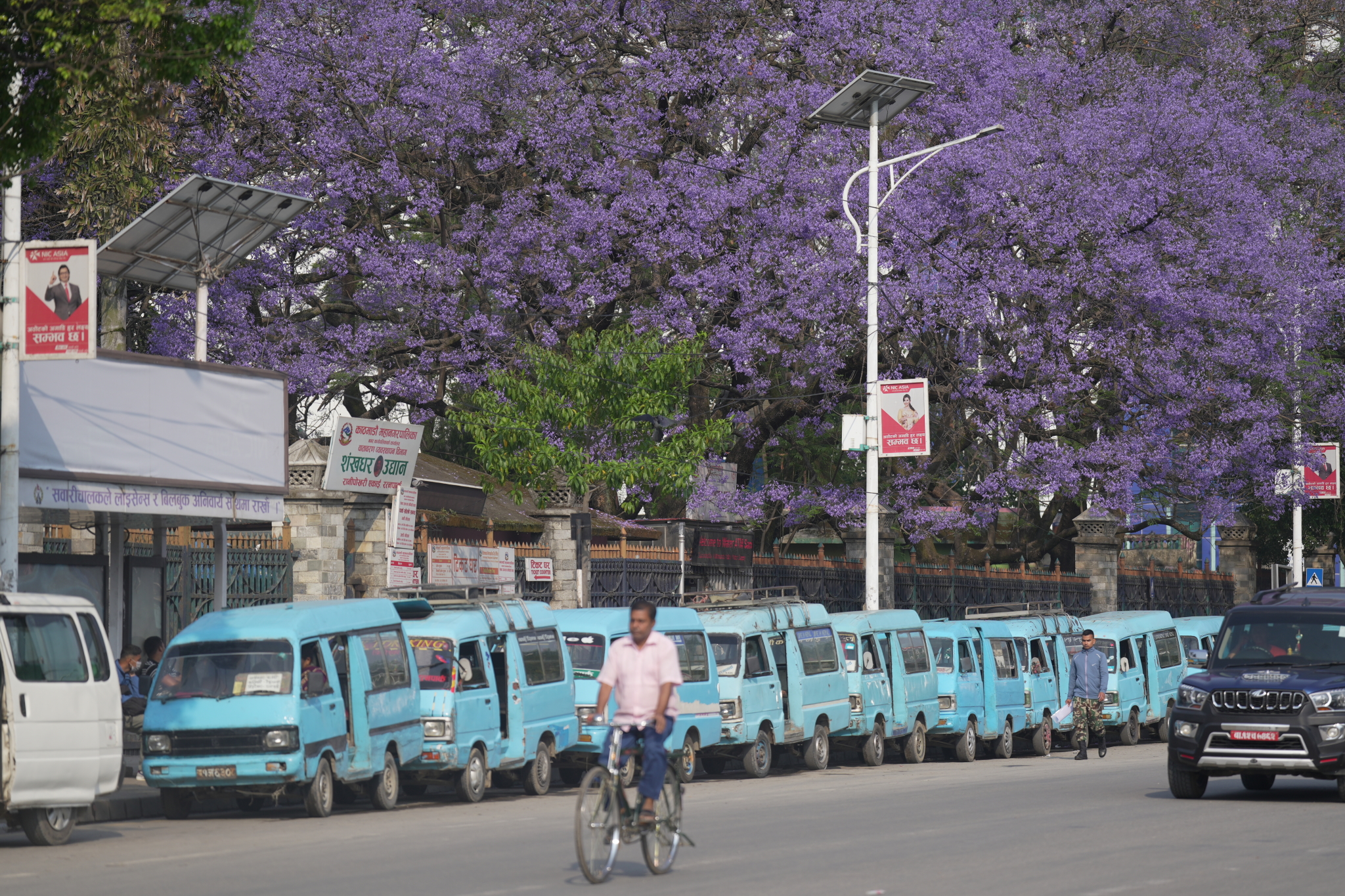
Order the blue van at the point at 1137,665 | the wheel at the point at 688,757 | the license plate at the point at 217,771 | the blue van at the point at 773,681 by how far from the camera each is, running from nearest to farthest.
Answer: the license plate at the point at 217,771 → the wheel at the point at 688,757 → the blue van at the point at 773,681 → the blue van at the point at 1137,665

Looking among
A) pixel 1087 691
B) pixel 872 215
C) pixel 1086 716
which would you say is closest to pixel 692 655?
pixel 1087 691

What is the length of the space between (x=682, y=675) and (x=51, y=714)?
918 centimetres

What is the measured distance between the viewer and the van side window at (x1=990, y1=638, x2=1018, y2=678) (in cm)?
2875

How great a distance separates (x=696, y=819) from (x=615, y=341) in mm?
14260

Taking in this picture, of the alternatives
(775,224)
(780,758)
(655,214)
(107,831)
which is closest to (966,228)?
(775,224)

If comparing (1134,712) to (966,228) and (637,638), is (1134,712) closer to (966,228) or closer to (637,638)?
(966,228)

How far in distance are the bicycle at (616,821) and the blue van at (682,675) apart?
9483 mm

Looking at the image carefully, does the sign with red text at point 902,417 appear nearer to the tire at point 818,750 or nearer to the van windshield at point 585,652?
the tire at point 818,750

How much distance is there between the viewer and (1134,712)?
3247 cm

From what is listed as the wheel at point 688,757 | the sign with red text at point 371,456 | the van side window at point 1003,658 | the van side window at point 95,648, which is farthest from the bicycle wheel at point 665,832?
the van side window at point 1003,658

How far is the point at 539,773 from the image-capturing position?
20359mm

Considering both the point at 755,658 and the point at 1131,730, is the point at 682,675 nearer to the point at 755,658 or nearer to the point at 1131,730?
the point at 755,658

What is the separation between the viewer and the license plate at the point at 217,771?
16203 mm

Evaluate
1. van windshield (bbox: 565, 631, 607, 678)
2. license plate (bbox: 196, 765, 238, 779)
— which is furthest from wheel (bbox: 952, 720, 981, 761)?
license plate (bbox: 196, 765, 238, 779)
